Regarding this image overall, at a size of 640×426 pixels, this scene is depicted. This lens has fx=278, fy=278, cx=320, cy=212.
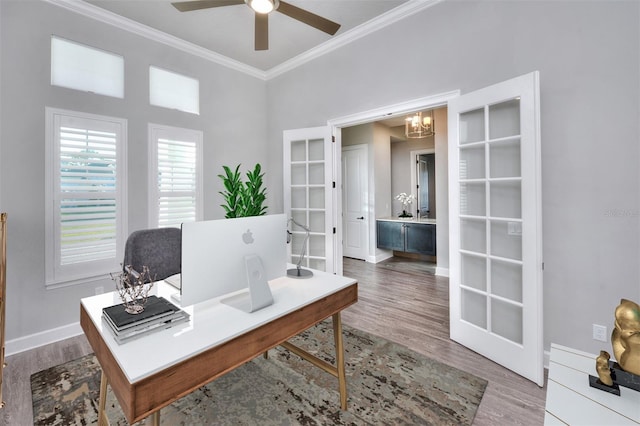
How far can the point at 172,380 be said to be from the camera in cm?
92

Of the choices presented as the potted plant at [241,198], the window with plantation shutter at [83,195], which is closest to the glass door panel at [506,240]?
the potted plant at [241,198]

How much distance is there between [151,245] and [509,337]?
9.40ft

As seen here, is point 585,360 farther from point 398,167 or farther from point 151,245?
point 398,167

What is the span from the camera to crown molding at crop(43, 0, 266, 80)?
2.72 meters

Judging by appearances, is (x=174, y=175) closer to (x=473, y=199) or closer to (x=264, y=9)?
(x=264, y=9)

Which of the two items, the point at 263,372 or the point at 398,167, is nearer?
the point at 263,372

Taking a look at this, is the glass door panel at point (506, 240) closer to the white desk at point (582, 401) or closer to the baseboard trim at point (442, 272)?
the white desk at point (582, 401)

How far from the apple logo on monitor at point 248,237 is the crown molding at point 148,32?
10.5ft

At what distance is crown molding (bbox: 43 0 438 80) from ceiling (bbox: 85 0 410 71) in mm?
29

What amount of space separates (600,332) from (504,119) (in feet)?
5.55

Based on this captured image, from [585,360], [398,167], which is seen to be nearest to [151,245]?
[585,360]

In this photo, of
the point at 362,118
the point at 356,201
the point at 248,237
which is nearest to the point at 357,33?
the point at 362,118

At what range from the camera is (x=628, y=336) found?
102cm

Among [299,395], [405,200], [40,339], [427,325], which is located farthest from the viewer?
[405,200]
